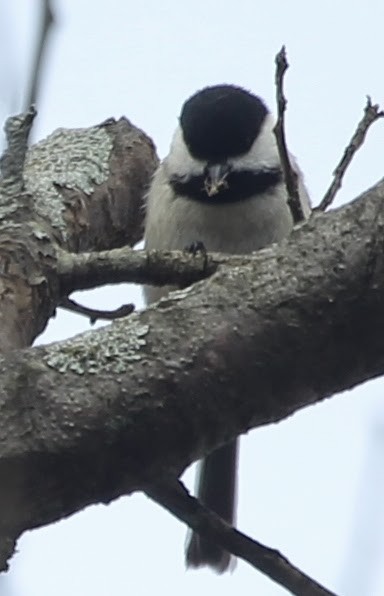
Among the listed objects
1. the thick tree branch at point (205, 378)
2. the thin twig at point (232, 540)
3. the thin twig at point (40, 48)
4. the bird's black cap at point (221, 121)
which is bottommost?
the thin twig at point (232, 540)

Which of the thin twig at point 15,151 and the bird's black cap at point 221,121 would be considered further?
the bird's black cap at point 221,121

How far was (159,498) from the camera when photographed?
1449 millimetres

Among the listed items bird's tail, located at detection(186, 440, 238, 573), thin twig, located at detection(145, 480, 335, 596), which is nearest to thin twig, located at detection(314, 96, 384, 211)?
thin twig, located at detection(145, 480, 335, 596)

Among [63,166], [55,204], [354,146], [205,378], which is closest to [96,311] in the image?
[55,204]

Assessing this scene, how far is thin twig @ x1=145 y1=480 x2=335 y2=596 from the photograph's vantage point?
54.3 inches

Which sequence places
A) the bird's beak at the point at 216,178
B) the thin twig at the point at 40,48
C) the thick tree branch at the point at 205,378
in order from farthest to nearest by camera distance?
the bird's beak at the point at 216,178 → the thick tree branch at the point at 205,378 → the thin twig at the point at 40,48

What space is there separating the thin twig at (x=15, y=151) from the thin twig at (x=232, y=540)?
502 mm

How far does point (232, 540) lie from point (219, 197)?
1.35 m

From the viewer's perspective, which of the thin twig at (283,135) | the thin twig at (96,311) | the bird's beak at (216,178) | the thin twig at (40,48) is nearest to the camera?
the thin twig at (40,48)

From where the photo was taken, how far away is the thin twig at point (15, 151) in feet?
5.45

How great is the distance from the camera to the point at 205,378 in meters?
1.29

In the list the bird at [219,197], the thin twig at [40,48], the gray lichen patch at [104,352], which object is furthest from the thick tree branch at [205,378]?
the bird at [219,197]

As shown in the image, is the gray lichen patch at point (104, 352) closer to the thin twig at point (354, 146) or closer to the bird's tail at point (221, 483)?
the thin twig at point (354, 146)

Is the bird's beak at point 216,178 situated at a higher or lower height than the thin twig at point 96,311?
higher
